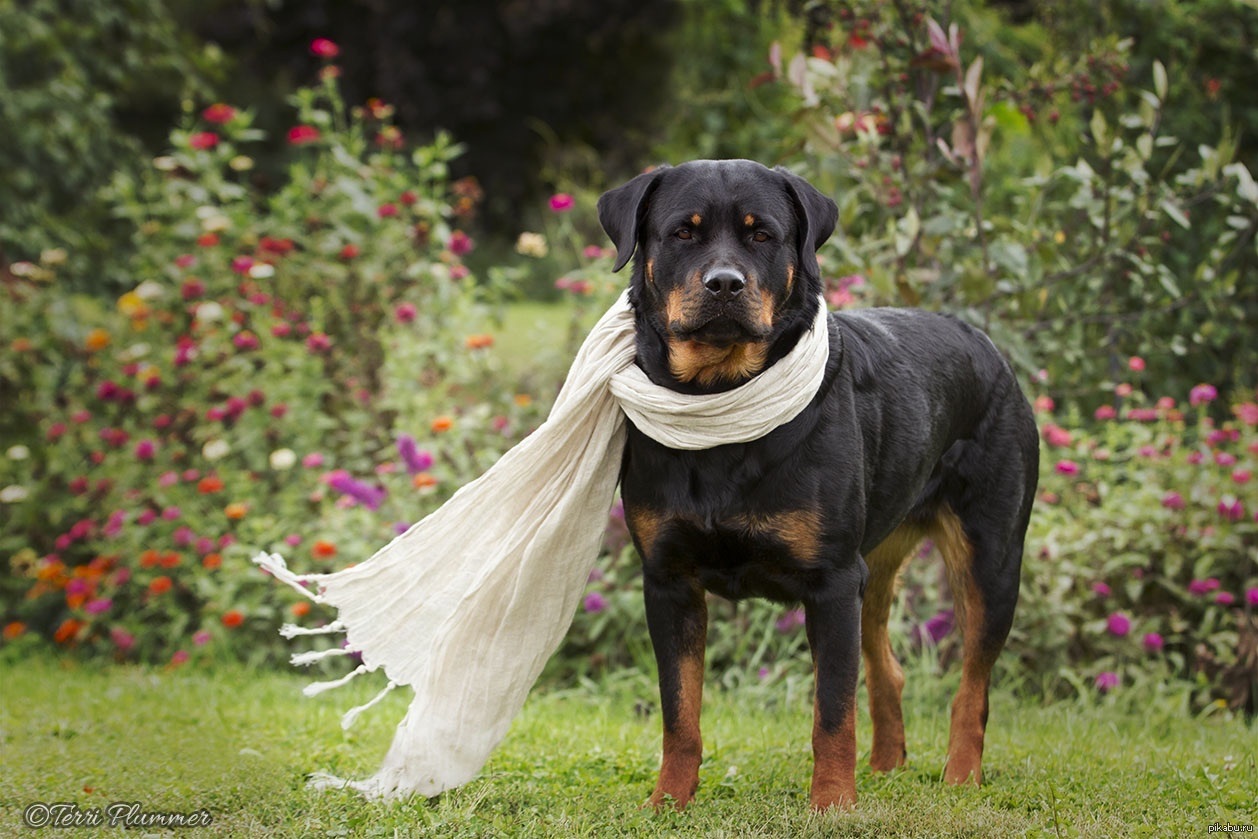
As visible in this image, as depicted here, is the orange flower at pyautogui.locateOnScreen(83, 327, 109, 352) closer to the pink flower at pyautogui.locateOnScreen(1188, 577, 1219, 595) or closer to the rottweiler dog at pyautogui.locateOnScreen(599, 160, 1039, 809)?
the rottweiler dog at pyautogui.locateOnScreen(599, 160, 1039, 809)

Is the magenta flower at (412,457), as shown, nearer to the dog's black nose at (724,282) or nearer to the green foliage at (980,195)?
the green foliage at (980,195)

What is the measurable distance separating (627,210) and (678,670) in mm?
1293

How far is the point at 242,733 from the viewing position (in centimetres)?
468

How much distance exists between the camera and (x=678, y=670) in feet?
11.8

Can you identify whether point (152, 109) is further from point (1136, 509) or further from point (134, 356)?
point (1136, 509)

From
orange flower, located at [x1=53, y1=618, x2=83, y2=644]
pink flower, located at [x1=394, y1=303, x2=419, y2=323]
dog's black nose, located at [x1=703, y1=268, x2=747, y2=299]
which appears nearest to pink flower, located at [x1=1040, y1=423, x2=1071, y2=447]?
dog's black nose, located at [x1=703, y1=268, x2=747, y2=299]

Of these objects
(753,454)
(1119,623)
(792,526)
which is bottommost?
(1119,623)

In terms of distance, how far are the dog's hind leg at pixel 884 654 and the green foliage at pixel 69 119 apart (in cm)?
616

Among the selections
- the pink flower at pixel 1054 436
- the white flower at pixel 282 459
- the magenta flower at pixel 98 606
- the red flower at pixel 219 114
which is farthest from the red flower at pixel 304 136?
the pink flower at pixel 1054 436

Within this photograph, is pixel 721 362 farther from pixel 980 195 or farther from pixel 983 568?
pixel 980 195

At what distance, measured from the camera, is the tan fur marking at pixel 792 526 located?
337 centimetres

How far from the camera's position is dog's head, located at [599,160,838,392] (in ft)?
10.8

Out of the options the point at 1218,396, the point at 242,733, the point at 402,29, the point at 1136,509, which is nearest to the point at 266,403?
the point at 242,733

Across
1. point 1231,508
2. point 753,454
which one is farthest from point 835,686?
point 1231,508
